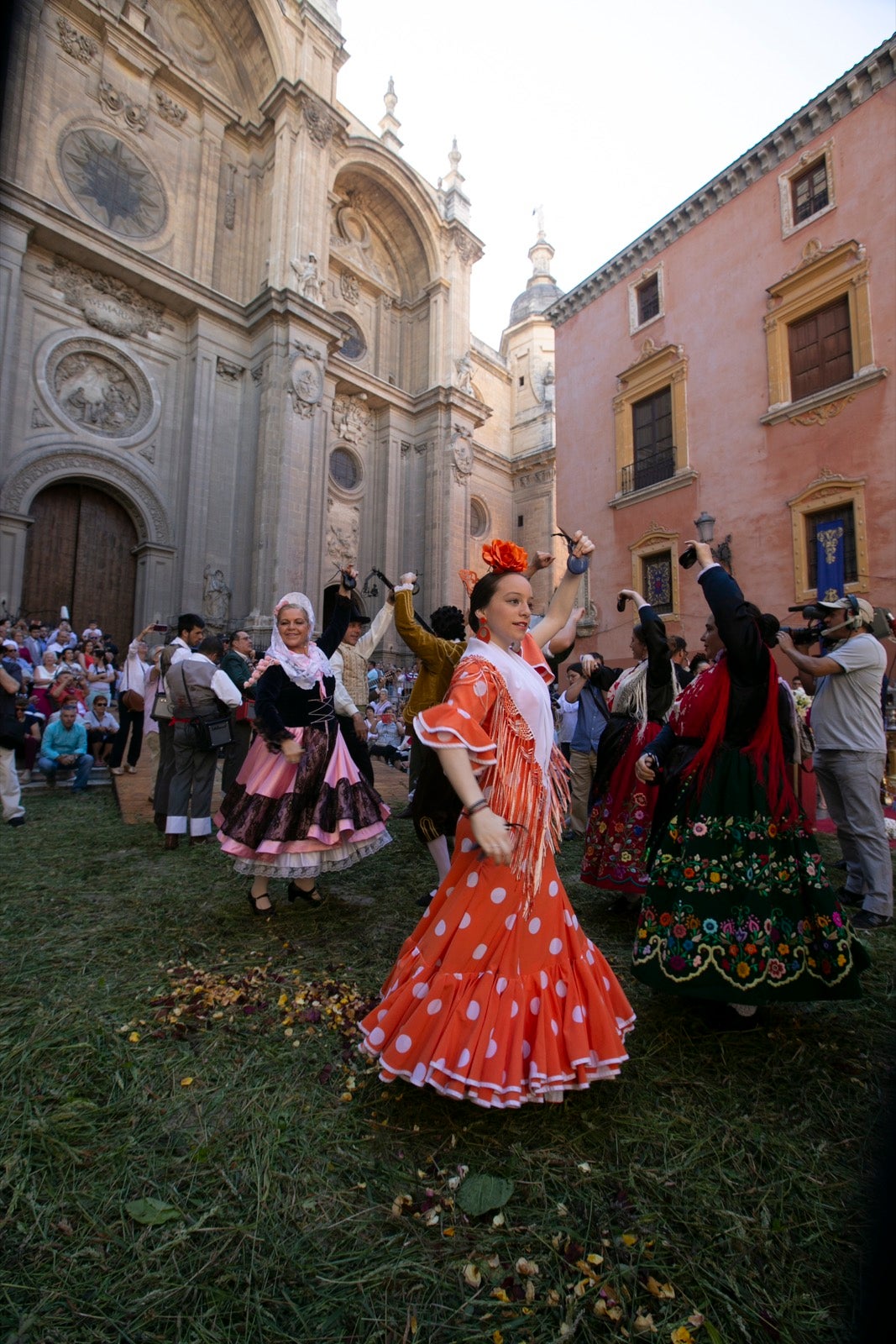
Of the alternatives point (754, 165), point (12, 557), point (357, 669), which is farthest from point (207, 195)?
point (357, 669)

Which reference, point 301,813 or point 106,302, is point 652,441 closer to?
point 106,302

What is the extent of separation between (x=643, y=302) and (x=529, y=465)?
42.6 feet

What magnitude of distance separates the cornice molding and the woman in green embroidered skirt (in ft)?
64.5

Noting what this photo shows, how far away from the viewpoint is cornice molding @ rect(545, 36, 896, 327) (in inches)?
527

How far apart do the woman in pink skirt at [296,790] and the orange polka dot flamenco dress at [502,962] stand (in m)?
1.67

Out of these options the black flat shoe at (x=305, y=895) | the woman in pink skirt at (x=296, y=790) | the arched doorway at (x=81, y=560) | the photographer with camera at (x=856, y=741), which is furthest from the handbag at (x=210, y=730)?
the arched doorway at (x=81, y=560)

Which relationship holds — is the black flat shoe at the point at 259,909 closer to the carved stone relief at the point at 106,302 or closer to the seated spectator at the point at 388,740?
the seated spectator at the point at 388,740

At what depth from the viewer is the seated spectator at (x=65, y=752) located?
828 cm

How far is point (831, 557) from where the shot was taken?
44.7 ft

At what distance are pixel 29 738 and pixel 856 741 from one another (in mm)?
11130

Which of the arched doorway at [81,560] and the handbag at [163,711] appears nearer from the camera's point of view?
the handbag at [163,711]

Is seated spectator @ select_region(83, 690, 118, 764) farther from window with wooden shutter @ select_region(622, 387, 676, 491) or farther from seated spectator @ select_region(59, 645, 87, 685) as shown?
window with wooden shutter @ select_region(622, 387, 676, 491)

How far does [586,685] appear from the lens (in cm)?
602

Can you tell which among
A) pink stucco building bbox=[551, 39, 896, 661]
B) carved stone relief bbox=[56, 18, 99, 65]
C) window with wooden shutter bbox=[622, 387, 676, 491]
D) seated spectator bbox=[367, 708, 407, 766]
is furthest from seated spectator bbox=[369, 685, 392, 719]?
carved stone relief bbox=[56, 18, 99, 65]
